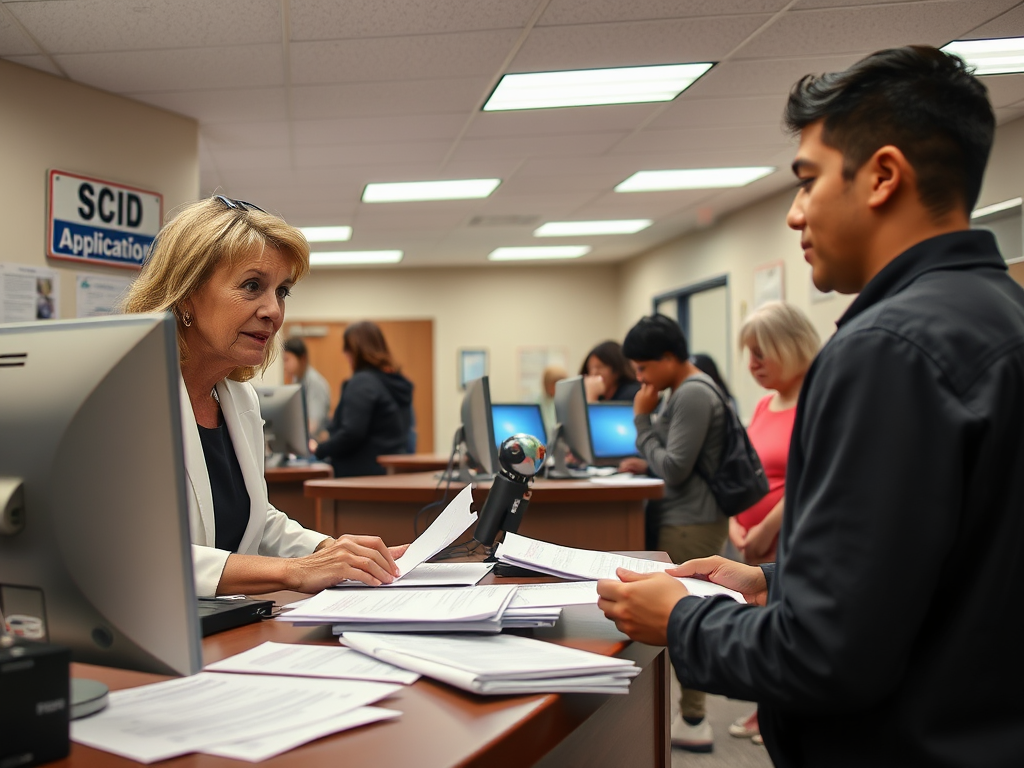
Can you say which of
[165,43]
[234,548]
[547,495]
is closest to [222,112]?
[165,43]

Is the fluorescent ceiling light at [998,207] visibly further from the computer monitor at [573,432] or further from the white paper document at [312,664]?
the white paper document at [312,664]

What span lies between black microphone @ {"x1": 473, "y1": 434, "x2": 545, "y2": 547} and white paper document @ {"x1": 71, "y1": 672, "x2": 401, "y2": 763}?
67 centimetres

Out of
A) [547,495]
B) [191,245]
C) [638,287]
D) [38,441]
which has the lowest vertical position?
[547,495]

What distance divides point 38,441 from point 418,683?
46 centimetres

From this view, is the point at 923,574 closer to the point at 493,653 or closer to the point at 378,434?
the point at 493,653

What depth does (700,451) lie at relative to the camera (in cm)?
310

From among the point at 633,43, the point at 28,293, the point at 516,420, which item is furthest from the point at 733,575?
the point at 28,293

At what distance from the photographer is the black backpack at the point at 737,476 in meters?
2.94

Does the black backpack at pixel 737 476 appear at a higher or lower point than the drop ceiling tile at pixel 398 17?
lower

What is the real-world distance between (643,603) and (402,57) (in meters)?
3.18

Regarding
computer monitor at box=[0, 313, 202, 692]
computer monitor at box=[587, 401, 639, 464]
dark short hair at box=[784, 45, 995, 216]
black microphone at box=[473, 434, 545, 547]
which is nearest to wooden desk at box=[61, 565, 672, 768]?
computer monitor at box=[0, 313, 202, 692]

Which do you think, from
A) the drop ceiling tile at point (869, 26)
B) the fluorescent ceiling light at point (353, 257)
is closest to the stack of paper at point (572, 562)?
the drop ceiling tile at point (869, 26)

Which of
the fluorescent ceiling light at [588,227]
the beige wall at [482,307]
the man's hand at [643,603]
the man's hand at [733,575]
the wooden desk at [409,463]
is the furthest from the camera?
the beige wall at [482,307]

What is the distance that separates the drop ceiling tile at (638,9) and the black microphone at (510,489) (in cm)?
219
